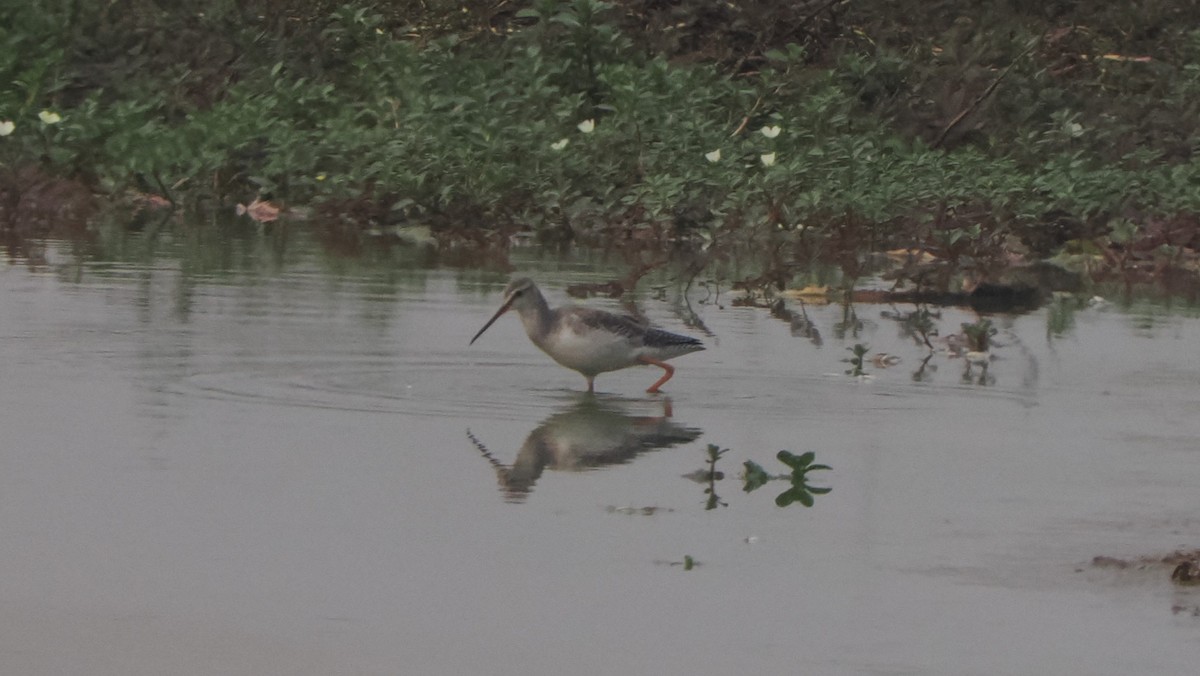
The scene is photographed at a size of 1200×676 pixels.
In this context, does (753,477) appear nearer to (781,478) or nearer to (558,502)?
(781,478)

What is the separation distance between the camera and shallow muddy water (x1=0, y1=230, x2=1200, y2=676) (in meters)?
5.79

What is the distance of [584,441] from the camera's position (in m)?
8.68

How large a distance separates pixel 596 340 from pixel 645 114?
907 cm

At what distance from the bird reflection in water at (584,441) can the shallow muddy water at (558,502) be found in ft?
0.08

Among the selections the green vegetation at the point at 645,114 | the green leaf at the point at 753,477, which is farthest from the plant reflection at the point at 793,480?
the green vegetation at the point at 645,114

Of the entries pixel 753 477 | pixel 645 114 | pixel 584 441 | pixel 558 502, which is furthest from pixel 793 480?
pixel 645 114

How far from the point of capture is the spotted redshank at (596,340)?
10102mm

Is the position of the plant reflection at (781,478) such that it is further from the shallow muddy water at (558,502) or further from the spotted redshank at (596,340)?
the spotted redshank at (596,340)

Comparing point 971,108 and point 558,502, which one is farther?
point 971,108

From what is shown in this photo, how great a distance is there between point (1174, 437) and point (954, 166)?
900 cm

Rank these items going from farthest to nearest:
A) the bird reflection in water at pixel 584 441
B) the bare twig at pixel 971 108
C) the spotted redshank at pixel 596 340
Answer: the bare twig at pixel 971 108 < the spotted redshank at pixel 596 340 < the bird reflection in water at pixel 584 441

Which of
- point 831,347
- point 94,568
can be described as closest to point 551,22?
point 831,347

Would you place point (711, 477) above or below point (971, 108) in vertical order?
below

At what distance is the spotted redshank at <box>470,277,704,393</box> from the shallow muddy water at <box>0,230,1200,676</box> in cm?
14
